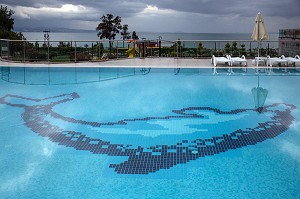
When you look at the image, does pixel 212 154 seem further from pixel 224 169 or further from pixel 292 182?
pixel 292 182

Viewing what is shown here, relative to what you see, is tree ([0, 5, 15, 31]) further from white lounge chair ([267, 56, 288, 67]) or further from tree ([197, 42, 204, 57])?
white lounge chair ([267, 56, 288, 67])

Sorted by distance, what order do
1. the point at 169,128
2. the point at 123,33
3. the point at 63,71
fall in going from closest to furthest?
the point at 169,128 < the point at 63,71 < the point at 123,33

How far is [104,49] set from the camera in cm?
1441

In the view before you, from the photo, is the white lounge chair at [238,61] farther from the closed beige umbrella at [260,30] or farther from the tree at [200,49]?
the tree at [200,49]

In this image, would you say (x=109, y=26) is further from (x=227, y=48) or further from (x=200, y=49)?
(x=227, y=48)

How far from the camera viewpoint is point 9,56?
14.0m

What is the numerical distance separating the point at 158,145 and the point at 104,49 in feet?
32.2

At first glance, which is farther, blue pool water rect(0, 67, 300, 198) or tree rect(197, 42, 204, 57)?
tree rect(197, 42, 204, 57)

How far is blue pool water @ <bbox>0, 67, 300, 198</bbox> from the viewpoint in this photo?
152 inches

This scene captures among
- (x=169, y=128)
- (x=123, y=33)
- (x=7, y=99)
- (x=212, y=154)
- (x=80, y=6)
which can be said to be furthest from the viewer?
(x=80, y=6)

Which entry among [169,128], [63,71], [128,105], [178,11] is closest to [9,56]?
[63,71]

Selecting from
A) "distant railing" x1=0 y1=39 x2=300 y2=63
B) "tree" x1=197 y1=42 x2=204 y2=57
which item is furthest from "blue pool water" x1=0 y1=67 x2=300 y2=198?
"tree" x1=197 y1=42 x2=204 y2=57

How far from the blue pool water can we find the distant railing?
398cm

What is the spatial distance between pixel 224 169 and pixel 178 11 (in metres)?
22.4
